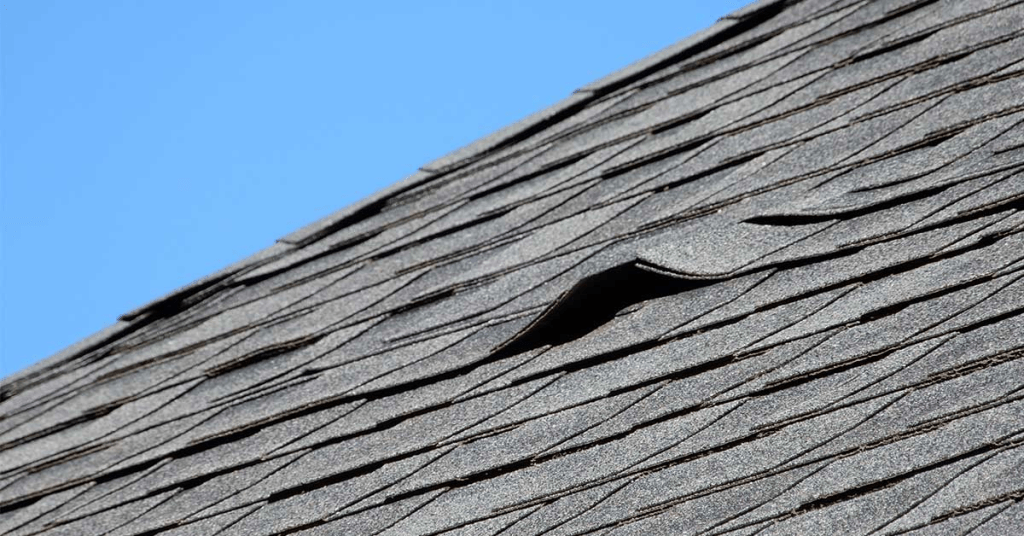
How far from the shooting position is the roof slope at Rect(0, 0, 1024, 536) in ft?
7.67

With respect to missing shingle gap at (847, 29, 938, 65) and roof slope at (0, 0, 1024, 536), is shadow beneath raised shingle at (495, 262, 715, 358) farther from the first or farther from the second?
missing shingle gap at (847, 29, 938, 65)

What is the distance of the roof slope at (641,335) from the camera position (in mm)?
2338

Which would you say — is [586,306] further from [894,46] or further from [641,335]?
[894,46]

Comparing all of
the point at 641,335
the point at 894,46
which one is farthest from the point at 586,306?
the point at 894,46

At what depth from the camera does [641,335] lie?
9.86ft

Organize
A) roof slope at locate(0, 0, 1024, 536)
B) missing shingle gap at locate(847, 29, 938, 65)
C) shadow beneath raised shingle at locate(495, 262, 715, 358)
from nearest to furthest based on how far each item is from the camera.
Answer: roof slope at locate(0, 0, 1024, 536) < shadow beneath raised shingle at locate(495, 262, 715, 358) < missing shingle gap at locate(847, 29, 938, 65)

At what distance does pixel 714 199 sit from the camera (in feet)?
11.2

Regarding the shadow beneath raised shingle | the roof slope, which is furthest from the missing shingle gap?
the shadow beneath raised shingle

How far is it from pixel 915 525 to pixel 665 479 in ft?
1.81

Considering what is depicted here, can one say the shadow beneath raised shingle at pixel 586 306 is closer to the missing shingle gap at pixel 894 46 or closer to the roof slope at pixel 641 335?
the roof slope at pixel 641 335

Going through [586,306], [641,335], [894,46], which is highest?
[894,46]

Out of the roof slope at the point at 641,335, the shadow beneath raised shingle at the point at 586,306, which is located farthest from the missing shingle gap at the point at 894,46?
the shadow beneath raised shingle at the point at 586,306

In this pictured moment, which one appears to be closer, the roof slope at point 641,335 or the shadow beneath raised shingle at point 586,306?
the roof slope at point 641,335

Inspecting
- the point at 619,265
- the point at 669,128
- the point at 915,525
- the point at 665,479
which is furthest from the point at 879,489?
the point at 669,128
